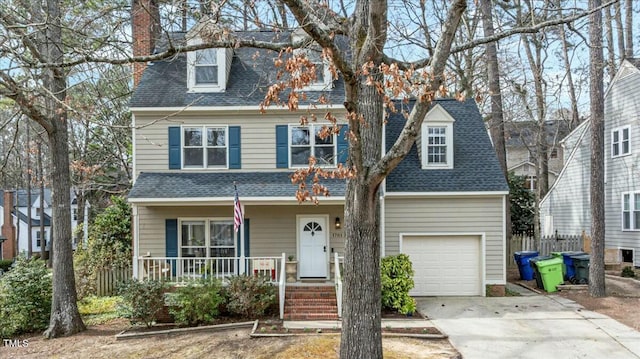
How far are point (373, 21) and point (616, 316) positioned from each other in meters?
9.28

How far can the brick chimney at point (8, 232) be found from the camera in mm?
34075

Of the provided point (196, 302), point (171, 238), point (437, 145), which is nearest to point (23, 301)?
point (171, 238)

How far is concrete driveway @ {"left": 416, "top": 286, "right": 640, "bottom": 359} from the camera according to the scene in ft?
27.6

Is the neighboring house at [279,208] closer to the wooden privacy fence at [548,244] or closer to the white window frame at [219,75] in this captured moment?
the white window frame at [219,75]

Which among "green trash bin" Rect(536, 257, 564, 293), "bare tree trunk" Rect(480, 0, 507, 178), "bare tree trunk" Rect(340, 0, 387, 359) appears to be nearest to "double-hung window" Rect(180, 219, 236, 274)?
"bare tree trunk" Rect(340, 0, 387, 359)

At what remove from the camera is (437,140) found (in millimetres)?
14070

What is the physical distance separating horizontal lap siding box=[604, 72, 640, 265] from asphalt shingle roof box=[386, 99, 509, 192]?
716cm

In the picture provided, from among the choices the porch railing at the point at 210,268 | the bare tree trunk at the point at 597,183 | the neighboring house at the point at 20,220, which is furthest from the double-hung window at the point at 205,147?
the neighboring house at the point at 20,220

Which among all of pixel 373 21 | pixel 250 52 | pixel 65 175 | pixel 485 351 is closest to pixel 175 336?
pixel 65 175

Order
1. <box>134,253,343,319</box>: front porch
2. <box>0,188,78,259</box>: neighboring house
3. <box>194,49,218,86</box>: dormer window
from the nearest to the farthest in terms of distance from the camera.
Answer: <box>134,253,343,319</box>: front porch, <box>194,49,218,86</box>: dormer window, <box>0,188,78,259</box>: neighboring house

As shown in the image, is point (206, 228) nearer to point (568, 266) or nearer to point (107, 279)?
point (107, 279)

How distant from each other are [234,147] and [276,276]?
13.0 feet

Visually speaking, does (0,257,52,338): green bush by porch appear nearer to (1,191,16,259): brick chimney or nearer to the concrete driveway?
the concrete driveway

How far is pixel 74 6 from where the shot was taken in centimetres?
1142
